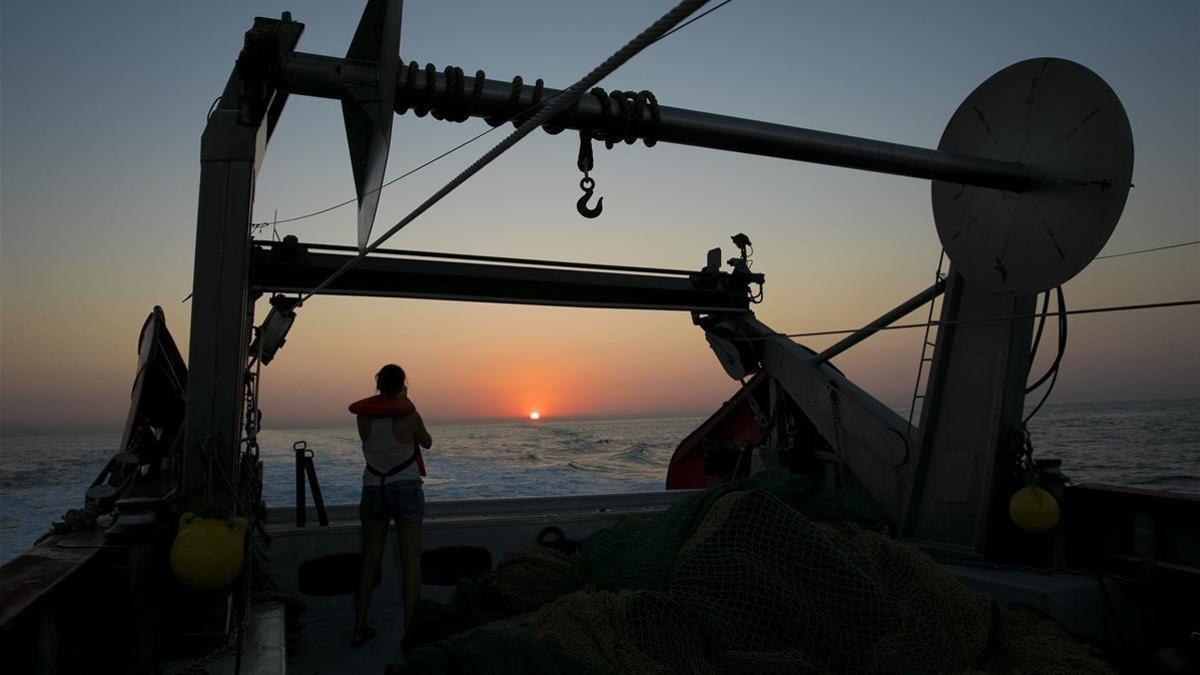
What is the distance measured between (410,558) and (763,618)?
9.21ft

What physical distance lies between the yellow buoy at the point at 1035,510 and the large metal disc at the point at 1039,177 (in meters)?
1.23

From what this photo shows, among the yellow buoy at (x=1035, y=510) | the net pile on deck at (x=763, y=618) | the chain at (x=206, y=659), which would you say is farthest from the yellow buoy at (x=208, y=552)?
the yellow buoy at (x=1035, y=510)

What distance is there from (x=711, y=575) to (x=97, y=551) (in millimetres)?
2781

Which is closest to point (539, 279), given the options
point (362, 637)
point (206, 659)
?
point (362, 637)

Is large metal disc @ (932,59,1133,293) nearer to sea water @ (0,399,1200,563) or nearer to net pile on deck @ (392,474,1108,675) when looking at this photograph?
net pile on deck @ (392,474,1108,675)

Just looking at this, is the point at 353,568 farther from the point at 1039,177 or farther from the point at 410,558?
the point at 1039,177

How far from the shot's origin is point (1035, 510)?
4.66 meters

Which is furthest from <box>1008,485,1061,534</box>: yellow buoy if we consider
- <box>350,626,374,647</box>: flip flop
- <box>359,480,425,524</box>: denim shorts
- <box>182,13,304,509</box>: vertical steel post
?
<box>182,13,304,509</box>: vertical steel post

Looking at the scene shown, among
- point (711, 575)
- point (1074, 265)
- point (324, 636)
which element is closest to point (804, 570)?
point (711, 575)

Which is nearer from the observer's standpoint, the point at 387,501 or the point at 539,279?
the point at 387,501

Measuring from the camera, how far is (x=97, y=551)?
355 cm

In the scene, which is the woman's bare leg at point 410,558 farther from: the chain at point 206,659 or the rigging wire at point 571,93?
the rigging wire at point 571,93

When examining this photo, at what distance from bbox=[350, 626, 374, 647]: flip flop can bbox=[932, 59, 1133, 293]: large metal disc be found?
4.53 meters

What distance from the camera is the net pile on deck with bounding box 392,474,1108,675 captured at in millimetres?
2865
